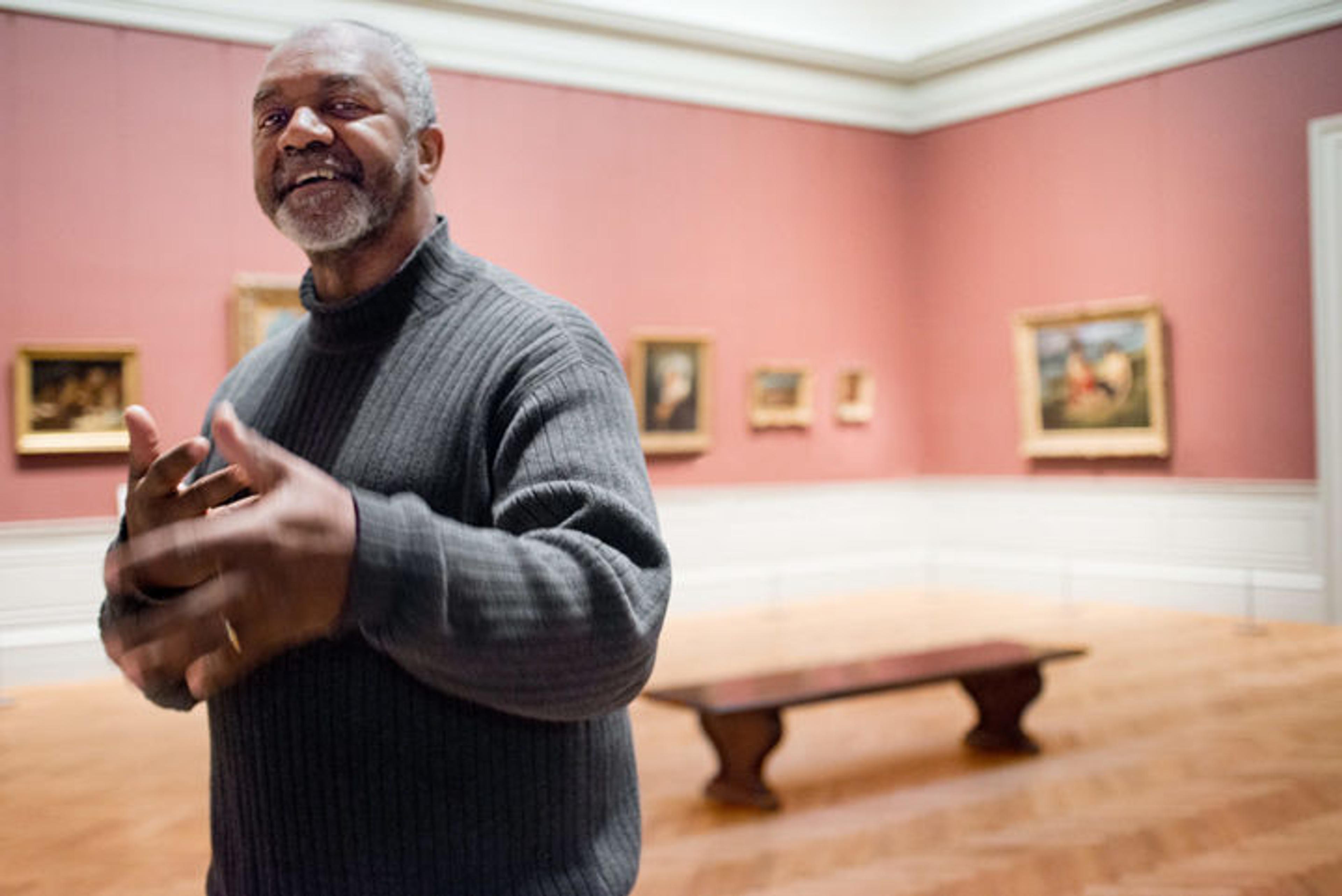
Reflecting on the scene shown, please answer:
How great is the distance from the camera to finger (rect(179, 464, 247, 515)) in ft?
4.78

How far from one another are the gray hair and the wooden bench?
5.49 metres

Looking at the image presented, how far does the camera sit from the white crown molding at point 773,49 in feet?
39.9

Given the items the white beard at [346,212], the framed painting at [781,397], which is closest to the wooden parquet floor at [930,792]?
the framed painting at [781,397]

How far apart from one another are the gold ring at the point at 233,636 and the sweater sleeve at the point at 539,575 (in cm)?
9

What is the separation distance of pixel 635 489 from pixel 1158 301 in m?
13.8

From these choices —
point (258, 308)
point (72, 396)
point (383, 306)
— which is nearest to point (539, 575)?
point (383, 306)

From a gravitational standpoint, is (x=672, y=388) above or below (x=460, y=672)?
above

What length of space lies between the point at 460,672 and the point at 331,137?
867 millimetres

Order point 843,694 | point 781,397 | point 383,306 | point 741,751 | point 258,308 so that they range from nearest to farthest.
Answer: point 383,306 < point 741,751 < point 843,694 < point 258,308 < point 781,397

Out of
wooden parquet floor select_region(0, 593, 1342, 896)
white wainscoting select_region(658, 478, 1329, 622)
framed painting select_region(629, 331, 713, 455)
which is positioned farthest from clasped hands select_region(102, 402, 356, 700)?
white wainscoting select_region(658, 478, 1329, 622)

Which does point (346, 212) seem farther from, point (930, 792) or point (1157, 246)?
point (1157, 246)

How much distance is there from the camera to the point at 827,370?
16078 millimetres

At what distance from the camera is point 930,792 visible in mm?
7316

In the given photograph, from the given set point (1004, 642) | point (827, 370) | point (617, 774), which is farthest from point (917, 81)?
point (617, 774)
